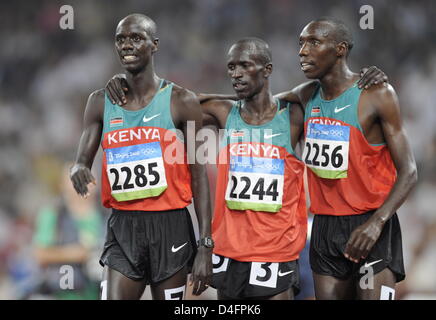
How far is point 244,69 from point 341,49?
0.61 meters

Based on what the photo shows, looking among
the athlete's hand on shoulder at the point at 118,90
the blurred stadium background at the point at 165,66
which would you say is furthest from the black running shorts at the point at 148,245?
the blurred stadium background at the point at 165,66

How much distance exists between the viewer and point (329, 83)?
3.89 m

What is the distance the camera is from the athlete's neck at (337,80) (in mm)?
3855

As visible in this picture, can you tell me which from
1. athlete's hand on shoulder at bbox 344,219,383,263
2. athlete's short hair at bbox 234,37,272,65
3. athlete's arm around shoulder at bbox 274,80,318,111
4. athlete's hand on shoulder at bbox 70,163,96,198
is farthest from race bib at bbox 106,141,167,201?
athlete's hand on shoulder at bbox 344,219,383,263

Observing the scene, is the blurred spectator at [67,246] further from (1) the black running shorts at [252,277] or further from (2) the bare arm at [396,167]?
(2) the bare arm at [396,167]

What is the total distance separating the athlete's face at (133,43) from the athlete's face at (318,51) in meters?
0.96

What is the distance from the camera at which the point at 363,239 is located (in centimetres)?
344

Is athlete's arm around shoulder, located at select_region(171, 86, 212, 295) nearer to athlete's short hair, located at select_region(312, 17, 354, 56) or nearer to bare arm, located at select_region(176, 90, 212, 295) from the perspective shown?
bare arm, located at select_region(176, 90, 212, 295)

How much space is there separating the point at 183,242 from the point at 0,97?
17.5ft

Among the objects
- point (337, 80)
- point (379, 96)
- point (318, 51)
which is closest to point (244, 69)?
point (318, 51)

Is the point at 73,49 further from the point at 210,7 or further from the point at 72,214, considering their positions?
the point at 72,214

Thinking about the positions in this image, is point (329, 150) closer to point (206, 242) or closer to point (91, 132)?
point (206, 242)

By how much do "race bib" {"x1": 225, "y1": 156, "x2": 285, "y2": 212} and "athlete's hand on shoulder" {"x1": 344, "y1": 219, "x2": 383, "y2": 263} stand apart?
1.78 feet
